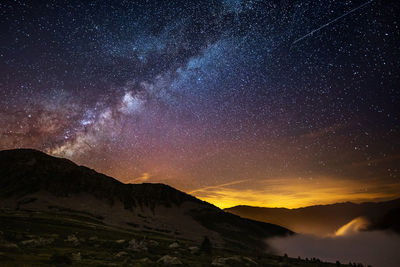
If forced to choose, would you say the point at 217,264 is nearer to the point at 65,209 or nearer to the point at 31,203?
the point at 65,209

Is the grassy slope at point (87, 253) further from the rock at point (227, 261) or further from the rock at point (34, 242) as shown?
the rock at point (34, 242)

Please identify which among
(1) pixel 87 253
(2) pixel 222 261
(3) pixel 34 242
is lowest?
(2) pixel 222 261

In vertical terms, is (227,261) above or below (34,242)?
below

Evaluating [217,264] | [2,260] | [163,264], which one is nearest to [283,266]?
[217,264]

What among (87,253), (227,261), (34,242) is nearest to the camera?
(87,253)

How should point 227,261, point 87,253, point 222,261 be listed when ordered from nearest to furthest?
1. point 87,253
2. point 222,261
3. point 227,261

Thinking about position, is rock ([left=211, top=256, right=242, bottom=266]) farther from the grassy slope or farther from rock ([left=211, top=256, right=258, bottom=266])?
the grassy slope

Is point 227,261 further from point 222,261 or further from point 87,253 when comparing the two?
point 87,253

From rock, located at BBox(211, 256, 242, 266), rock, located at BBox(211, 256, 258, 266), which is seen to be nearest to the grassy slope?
rock, located at BBox(211, 256, 258, 266)

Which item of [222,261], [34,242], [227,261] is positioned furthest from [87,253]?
[227,261]

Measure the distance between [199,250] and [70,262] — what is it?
46457mm

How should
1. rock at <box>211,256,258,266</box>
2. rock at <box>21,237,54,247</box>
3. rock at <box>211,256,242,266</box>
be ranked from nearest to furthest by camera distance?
rock at <box>21,237,54,247</box>
rock at <box>211,256,242,266</box>
rock at <box>211,256,258,266</box>

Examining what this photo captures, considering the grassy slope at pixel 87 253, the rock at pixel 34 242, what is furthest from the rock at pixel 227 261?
the rock at pixel 34 242

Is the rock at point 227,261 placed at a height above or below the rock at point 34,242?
below
